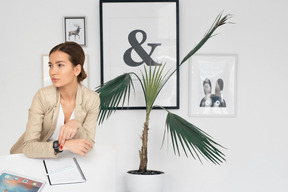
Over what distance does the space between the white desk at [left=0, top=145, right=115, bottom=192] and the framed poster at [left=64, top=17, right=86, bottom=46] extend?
2017 mm

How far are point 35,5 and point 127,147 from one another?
5.15 ft

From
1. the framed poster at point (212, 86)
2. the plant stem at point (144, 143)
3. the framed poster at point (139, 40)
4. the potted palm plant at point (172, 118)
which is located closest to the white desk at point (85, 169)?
the potted palm plant at point (172, 118)

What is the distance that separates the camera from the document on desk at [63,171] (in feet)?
4.20

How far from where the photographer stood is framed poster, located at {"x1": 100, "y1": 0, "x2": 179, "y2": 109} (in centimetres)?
327

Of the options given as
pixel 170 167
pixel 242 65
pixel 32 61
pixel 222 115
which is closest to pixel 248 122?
pixel 222 115

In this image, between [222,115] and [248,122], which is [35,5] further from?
[248,122]

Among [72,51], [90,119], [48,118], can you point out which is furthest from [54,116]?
[72,51]

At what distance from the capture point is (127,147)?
3338 millimetres

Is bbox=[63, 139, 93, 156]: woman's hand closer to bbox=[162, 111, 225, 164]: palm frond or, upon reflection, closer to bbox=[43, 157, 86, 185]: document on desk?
bbox=[43, 157, 86, 185]: document on desk

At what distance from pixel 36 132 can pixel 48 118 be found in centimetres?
7

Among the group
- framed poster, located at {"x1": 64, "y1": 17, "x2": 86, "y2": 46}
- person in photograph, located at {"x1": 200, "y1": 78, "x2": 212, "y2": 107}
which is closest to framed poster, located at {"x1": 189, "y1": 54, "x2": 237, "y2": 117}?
person in photograph, located at {"x1": 200, "y1": 78, "x2": 212, "y2": 107}

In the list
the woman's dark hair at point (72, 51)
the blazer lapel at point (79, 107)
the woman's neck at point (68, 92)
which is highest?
the woman's dark hair at point (72, 51)

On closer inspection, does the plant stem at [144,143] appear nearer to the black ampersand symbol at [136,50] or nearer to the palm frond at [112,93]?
the palm frond at [112,93]

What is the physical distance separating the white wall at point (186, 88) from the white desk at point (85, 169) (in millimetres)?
1913
